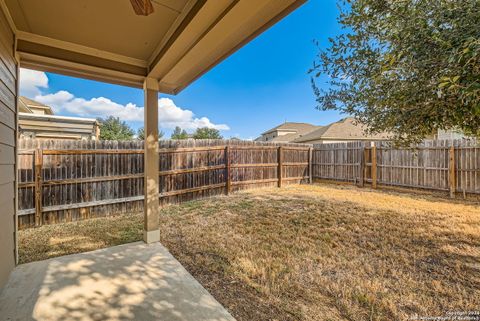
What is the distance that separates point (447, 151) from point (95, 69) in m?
8.94

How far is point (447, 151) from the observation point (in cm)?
652

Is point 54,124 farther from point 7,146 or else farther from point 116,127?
point 116,127

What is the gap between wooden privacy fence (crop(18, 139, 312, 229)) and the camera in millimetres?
4062

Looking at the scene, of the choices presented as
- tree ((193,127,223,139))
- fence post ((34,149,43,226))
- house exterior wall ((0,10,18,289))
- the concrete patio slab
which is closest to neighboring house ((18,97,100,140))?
fence post ((34,149,43,226))

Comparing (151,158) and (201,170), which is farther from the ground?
(151,158)

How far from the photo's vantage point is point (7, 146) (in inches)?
83.2

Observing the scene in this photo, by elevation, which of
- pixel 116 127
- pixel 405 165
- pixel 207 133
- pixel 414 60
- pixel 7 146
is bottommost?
pixel 405 165

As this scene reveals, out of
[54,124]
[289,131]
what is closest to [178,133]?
[289,131]

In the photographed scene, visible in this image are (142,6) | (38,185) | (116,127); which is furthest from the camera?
(116,127)

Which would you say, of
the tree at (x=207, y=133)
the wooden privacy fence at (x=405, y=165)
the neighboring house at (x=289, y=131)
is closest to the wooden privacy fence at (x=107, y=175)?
the wooden privacy fence at (x=405, y=165)

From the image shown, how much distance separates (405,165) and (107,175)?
8972 mm

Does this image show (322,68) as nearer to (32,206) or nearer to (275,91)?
(32,206)

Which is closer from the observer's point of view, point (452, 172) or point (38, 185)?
point (38, 185)

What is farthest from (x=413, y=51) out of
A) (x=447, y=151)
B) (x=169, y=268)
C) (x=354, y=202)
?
(x=447, y=151)
